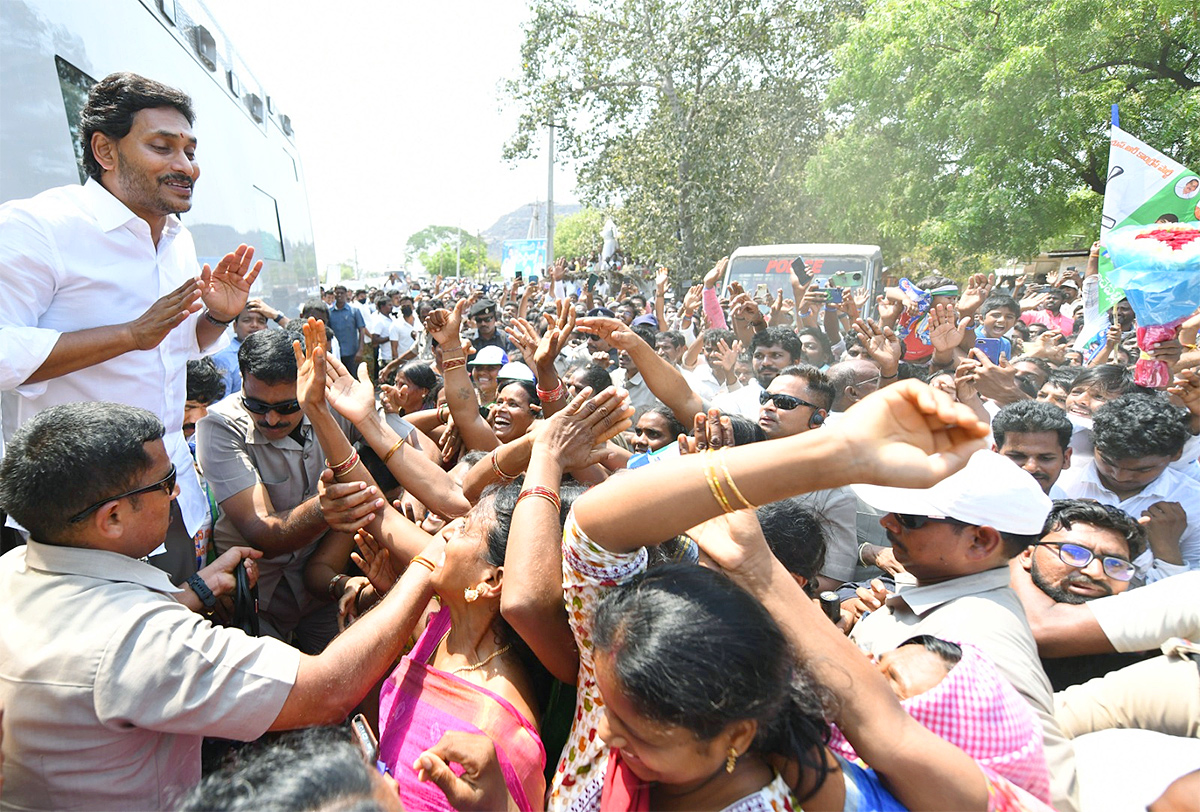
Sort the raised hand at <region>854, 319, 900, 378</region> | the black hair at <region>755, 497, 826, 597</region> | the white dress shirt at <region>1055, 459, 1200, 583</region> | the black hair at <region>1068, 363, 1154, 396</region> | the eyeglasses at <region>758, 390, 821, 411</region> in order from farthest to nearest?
the raised hand at <region>854, 319, 900, 378</region>, the black hair at <region>1068, 363, 1154, 396</region>, the eyeglasses at <region>758, 390, 821, 411</region>, the white dress shirt at <region>1055, 459, 1200, 583</region>, the black hair at <region>755, 497, 826, 597</region>

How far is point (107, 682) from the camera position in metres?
1.45

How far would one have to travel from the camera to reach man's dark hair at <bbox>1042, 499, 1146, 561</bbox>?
7.64 ft

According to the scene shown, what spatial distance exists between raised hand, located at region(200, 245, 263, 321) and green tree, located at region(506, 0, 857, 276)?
17428mm

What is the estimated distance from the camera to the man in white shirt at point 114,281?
7.02 feet

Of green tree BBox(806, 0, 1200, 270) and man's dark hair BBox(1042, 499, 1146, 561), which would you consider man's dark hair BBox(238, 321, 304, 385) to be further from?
green tree BBox(806, 0, 1200, 270)

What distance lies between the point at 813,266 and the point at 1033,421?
360 inches

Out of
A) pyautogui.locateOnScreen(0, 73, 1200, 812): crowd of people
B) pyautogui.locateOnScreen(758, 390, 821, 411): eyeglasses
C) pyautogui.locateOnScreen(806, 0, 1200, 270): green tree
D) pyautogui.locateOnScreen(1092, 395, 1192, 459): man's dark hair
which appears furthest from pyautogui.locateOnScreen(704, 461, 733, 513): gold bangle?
pyautogui.locateOnScreen(806, 0, 1200, 270): green tree

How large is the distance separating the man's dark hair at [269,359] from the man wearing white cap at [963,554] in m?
2.01

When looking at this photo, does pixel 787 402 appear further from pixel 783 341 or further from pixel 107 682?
pixel 107 682

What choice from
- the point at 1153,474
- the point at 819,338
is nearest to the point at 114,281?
the point at 1153,474

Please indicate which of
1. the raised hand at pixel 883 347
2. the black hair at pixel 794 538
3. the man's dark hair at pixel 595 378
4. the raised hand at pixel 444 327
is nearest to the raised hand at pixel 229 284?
the raised hand at pixel 444 327

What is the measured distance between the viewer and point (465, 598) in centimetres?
181

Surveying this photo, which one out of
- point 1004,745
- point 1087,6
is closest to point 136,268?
point 1004,745

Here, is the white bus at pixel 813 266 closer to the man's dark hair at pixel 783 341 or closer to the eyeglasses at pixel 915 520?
the man's dark hair at pixel 783 341
